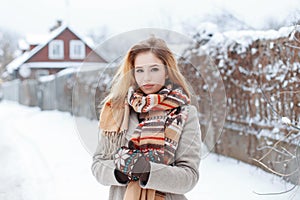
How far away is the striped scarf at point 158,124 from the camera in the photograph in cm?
170

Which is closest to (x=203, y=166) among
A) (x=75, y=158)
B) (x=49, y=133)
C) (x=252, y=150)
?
(x=252, y=150)

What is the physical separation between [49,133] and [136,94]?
8.82 metres

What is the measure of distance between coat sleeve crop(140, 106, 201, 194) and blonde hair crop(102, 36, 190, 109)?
0.55 feet

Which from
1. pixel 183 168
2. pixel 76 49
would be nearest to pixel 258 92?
pixel 183 168

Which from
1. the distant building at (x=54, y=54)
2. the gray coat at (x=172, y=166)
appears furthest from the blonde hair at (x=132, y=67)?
the distant building at (x=54, y=54)

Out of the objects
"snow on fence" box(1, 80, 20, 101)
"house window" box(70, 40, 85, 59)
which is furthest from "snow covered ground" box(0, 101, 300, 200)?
"house window" box(70, 40, 85, 59)

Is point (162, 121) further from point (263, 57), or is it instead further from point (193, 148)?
point (263, 57)

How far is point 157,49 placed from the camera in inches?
71.1

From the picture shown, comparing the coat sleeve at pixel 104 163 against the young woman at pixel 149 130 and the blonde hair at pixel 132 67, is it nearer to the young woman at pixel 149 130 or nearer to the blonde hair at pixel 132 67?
the young woman at pixel 149 130

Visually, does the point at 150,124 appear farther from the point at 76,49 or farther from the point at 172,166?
the point at 76,49

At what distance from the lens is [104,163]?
1794mm

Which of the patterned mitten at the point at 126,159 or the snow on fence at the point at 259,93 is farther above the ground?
the patterned mitten at the point at 126,159

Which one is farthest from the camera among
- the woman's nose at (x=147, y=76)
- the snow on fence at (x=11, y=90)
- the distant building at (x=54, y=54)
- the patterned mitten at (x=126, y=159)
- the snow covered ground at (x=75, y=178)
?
the distant building at (x=54, y=54)

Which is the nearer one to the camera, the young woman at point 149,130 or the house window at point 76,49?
the young woman at point 149,130
